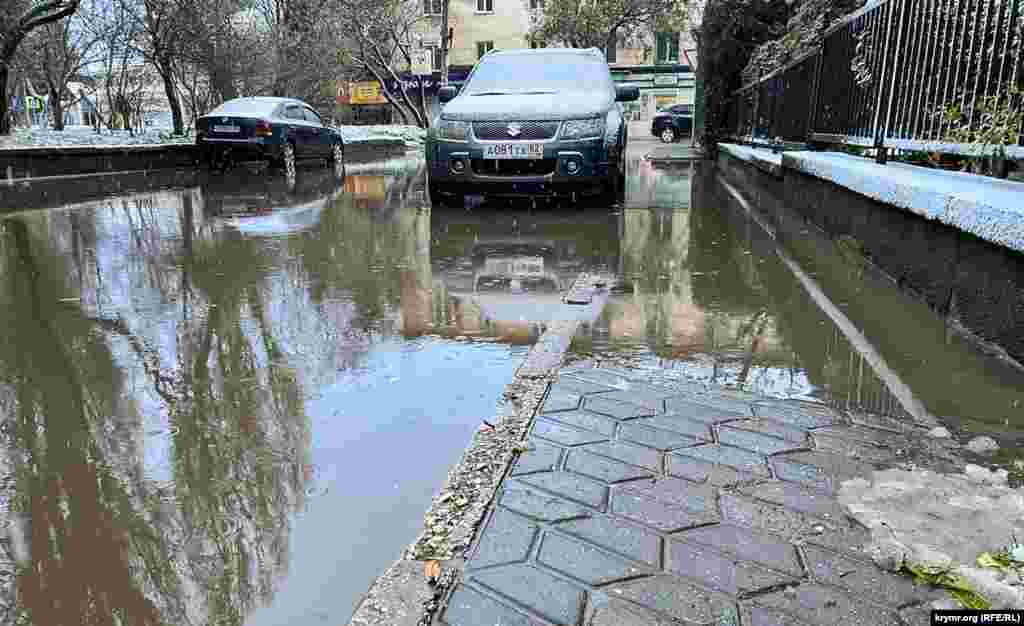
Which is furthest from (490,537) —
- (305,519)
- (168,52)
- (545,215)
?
(168,52)

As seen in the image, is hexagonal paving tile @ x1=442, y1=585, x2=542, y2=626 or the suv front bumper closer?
hexagonal paving tile @ x1=442, y1=585, x2=542, y2=626

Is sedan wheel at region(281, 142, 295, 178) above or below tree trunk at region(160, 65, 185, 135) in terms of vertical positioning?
below

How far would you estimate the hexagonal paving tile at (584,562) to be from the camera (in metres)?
1.57

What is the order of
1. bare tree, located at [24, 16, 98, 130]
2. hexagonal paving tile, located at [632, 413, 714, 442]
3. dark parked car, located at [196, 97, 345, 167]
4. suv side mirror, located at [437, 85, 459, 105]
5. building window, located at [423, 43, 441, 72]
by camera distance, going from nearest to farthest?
hexagonal paving tile, located at [632, 413, 714, 442]
suv side mirror, located at [437, 85, 459, 105]
dark parked car, located at [196, 97, 345, 167]
bare tree, located at [24, 16, 98, 130]
building window, located at [423, 43, 441, 72]

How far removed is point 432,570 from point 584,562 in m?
0.33

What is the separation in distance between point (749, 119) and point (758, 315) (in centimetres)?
1061

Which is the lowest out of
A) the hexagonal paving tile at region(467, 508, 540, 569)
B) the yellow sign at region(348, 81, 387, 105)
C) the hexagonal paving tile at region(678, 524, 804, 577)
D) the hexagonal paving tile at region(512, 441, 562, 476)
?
the hexagonal paving tile at region(678, 524, 804, 577)

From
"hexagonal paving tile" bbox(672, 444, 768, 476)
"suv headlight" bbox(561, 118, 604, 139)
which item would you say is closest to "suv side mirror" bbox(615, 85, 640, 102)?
"suv headlight" bbox(561, 118, 604, 139)

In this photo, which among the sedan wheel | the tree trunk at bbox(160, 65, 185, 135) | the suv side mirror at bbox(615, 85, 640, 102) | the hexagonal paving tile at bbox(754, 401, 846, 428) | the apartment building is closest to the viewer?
the hexagonal paving tile at bbox(754, 401, 846, 428)

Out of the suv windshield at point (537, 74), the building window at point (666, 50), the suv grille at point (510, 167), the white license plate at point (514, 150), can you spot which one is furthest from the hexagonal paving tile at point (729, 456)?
the building window at point (666, 50)

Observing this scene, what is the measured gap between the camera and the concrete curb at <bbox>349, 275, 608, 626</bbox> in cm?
146

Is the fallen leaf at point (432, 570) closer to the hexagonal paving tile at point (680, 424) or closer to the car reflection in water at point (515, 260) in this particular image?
the hexagonal paving tile at point (680, 424)

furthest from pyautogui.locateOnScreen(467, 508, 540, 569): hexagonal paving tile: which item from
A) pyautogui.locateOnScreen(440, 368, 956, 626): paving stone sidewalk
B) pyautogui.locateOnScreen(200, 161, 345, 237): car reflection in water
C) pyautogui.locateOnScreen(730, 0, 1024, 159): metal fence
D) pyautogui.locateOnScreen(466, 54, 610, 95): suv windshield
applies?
pyautogui.locateOnScreen(466, 54, 610, 95): suv windshield

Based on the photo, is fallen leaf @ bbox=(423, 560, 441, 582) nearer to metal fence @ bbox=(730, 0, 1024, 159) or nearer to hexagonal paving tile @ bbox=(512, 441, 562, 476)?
hexagonal paving tile @ bbox=(512, 441, 562, 476)
